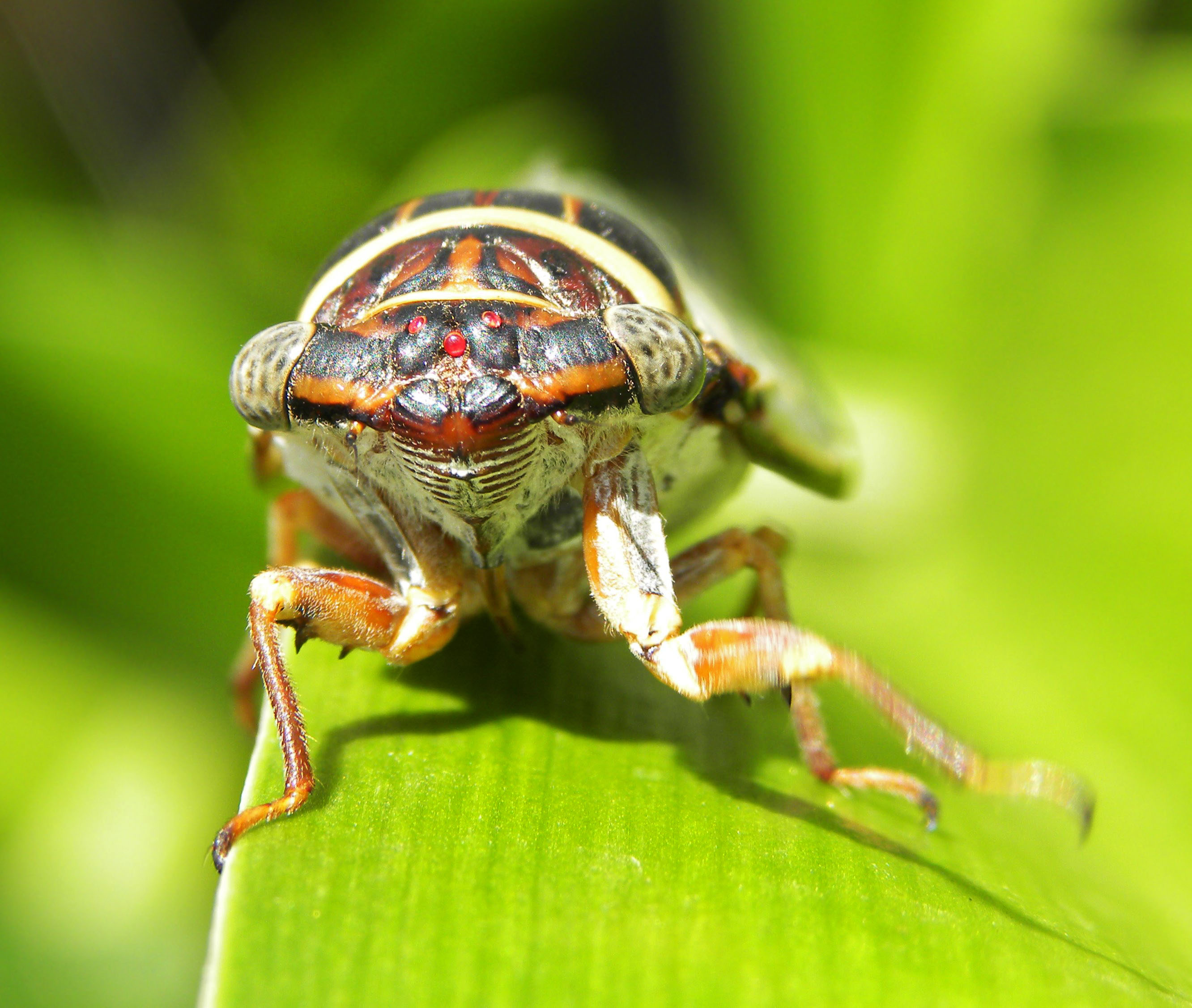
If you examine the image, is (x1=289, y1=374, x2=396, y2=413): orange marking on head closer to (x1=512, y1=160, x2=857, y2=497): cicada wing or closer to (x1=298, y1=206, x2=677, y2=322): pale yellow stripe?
(x1=298, y1=206, x2=677, y2=322): pale yellow stripe

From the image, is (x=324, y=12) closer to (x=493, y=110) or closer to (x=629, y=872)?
(x=493, y=110)

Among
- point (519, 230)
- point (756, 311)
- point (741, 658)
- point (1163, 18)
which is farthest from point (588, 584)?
point (1163, 18)

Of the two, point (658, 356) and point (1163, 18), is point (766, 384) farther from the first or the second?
point (1163, 18)

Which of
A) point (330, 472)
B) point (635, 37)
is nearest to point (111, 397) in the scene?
point (330, 472)

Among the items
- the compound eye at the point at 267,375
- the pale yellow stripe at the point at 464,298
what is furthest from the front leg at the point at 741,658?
the compound eye at the point at 267,375

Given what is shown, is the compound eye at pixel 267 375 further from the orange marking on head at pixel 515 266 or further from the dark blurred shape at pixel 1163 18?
the dark blurred shape at pixel 1163 18
